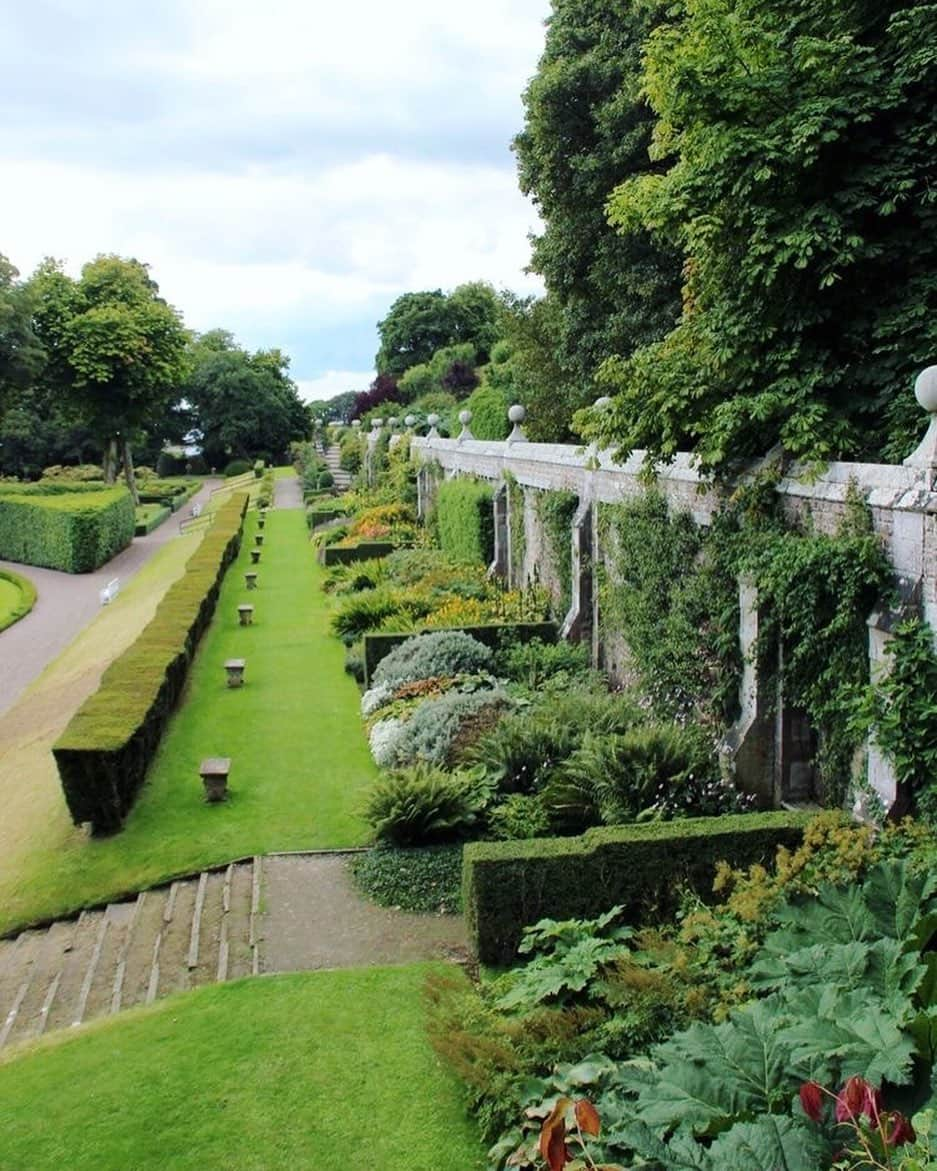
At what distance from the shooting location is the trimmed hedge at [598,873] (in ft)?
26.9

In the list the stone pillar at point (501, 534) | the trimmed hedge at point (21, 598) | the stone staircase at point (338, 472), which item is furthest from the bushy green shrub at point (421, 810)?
the stone staircase at point (338, 472)

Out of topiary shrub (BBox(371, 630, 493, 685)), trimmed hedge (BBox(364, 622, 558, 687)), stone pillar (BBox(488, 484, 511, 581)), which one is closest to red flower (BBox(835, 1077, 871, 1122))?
topiary shrub (BBox(371, 630, 493, 685))

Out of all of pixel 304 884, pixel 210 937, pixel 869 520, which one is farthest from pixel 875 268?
pixel 210 937

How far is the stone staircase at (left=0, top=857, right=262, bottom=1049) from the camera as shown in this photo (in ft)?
28.3

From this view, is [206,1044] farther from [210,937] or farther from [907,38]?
[907,38]

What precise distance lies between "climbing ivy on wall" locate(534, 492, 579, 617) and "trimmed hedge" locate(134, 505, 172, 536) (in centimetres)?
2988

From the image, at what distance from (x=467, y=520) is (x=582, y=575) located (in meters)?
8.25

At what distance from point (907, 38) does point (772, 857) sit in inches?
307

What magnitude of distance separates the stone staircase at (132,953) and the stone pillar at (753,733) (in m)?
4.94

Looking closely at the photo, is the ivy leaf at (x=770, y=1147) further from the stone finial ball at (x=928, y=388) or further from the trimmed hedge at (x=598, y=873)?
the stone finial ball at (x=928, y=388)

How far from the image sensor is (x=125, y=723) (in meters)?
12.7

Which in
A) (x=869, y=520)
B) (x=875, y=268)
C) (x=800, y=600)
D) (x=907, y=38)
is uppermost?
(x=907, y=38)

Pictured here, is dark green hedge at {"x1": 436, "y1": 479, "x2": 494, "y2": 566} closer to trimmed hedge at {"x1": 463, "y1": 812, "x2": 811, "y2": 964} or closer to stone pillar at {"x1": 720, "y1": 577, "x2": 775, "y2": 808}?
stone pillar at {"x1": 720, "y1": 577, "x2": 775, "y2": 808}

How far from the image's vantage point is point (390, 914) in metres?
9.51
